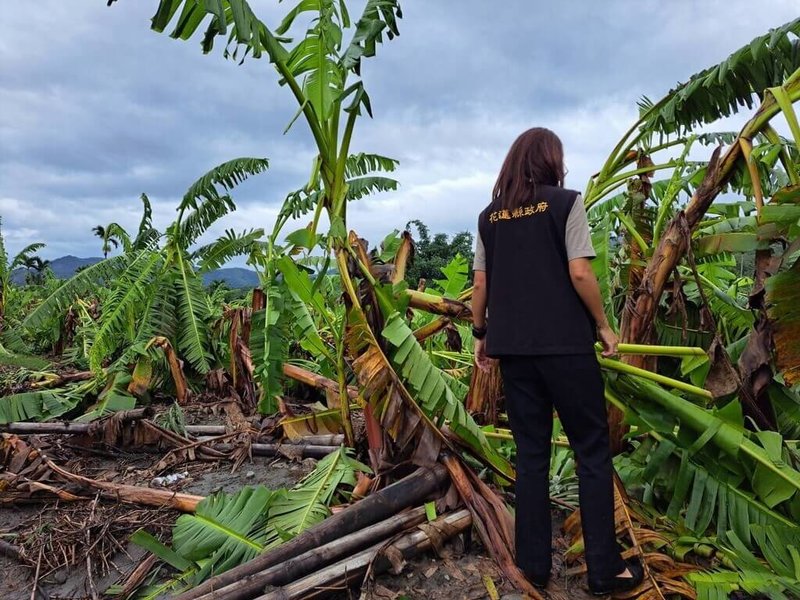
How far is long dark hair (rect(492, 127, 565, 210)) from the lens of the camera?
248 cm

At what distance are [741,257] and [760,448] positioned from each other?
3625mm

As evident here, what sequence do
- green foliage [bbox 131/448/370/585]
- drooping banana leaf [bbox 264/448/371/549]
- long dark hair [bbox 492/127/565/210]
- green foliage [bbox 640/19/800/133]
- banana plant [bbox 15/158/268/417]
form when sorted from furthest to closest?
banana plant [bbox 15/158/268/417] < green foliage [bbox 640/19/800/133] < drooping banana leaf [bbox 264/448/371/549] < green foliage [bbox 131/448/370/585] < long dark hair [bbox 492/127/565/210]

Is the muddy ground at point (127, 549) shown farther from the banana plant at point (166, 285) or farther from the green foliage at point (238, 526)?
the banana plant at point (166, 285)

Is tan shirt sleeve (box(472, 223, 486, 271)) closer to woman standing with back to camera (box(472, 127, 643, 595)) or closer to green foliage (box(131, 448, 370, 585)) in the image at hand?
woman standing with back to camera (box(472, 127, 643, 595))

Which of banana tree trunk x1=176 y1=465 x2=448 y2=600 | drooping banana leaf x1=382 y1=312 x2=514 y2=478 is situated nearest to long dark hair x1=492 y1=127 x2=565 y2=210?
drooping banana leaf x1=382 y1=312 x2=514 y2=478

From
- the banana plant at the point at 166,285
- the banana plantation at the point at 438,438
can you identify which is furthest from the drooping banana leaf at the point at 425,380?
the banana plant at the point at 166,285

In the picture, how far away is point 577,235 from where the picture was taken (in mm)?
2375

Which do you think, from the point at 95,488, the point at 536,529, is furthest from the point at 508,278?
the point at 95,488

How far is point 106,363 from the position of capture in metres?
7.92

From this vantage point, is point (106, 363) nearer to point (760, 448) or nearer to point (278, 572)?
point (278, 572)

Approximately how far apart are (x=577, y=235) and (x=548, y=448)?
1001 millimetres

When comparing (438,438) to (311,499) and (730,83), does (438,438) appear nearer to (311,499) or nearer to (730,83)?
(311,499)

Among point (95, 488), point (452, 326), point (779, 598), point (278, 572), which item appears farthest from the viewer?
point (452, 326)

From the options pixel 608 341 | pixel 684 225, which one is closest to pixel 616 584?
pixel 608 341
